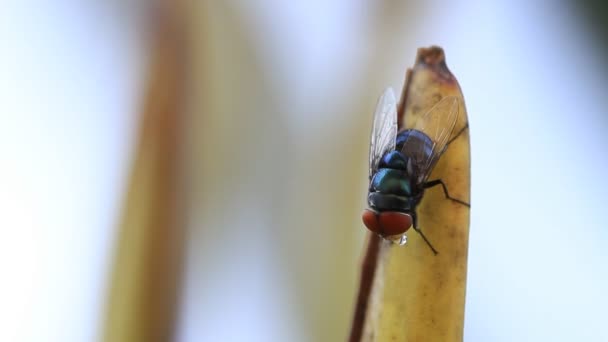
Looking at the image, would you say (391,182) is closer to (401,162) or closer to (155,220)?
(401,162)

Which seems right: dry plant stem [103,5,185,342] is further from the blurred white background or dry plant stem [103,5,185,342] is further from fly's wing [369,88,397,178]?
fly's wing [369,88,397,178]

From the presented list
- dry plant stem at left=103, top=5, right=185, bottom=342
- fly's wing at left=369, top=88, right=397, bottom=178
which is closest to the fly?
fly's wing at left=369, top=88, right=397, bottom=178

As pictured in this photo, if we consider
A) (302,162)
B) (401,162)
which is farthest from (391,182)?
(302,162)

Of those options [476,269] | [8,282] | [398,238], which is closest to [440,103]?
[398,238]

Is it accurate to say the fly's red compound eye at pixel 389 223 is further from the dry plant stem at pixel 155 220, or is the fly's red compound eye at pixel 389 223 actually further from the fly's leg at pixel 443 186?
the dry plant stem at pixel 155 220

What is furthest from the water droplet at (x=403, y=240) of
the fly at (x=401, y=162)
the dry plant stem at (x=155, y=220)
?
the dry plant stem at (x=155, y=220)

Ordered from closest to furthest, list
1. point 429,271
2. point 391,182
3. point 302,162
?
point 429,271 → point 391,182 → point 302,162
